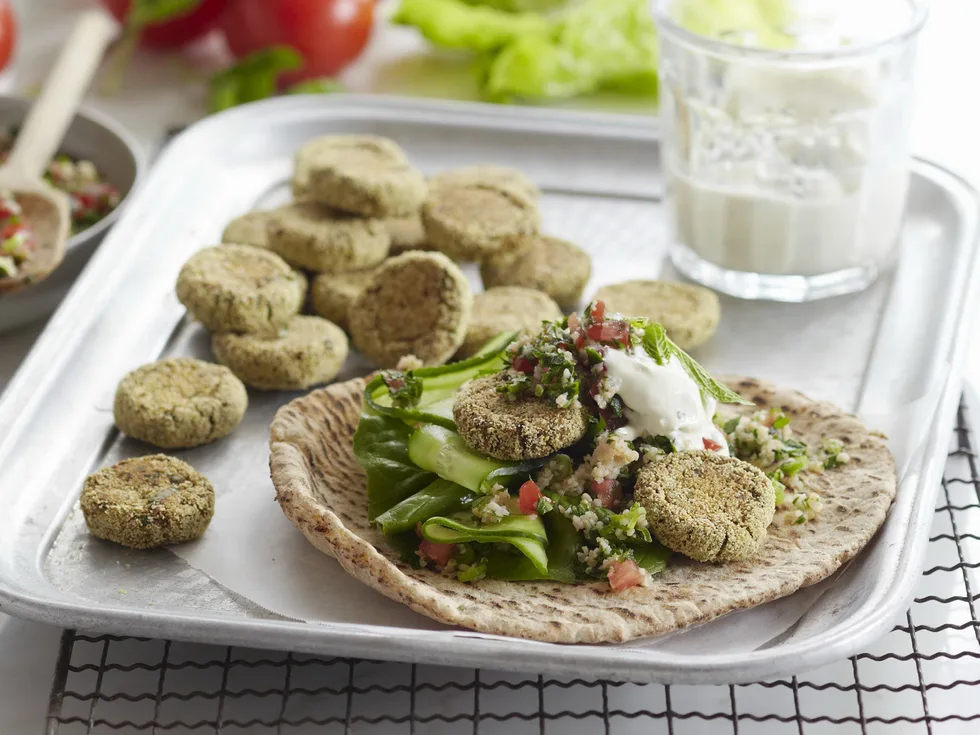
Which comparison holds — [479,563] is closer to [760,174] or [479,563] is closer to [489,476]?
[489,476]

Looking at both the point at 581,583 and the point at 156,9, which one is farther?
the point at 156,9

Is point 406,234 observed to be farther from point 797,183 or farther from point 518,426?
point 518,426

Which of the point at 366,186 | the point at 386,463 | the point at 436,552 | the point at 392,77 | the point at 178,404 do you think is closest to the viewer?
the point at 436,552

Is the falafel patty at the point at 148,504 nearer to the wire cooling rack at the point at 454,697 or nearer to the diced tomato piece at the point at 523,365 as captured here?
the wire cooling rack at the point at 454,697

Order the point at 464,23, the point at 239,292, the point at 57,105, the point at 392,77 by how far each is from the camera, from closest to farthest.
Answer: the point at 239,292 → the point at 57,105 → the point at 464,23 → the point at 392,77

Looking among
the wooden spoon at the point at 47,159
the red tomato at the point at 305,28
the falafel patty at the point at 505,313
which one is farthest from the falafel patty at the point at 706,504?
the red tomato at the point at 305,28

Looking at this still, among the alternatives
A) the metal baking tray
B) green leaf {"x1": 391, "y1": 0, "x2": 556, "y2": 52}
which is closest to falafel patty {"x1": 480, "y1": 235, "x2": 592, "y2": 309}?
the metal baking tray

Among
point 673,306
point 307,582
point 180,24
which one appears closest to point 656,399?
point 307,582
